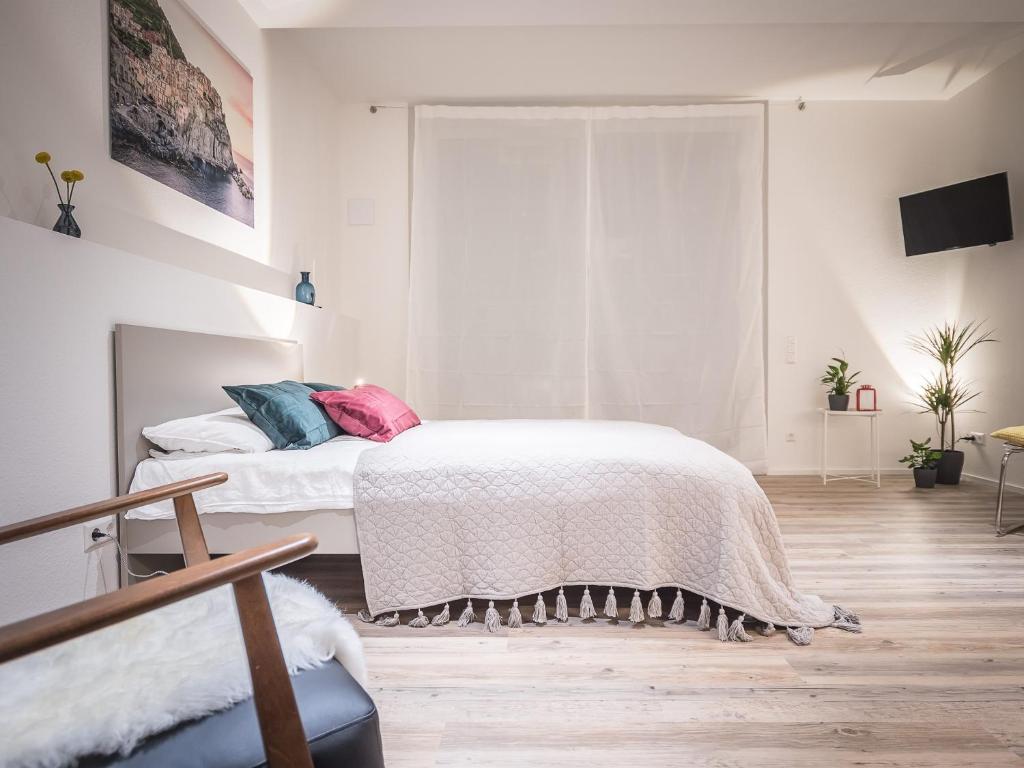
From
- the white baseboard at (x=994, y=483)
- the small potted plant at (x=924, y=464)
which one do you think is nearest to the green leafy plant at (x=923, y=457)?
the small potted plant at (x=924, y=464)

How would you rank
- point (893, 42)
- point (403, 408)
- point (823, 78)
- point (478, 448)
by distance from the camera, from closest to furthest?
point (478, 448) < point (403, 408) < point (893, 42) < point (823, 78)

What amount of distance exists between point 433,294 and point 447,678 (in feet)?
11.1

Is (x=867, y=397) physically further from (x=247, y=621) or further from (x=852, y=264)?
(x=247, y=621)

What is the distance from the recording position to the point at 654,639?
191 cm

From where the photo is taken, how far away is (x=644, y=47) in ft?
12.6

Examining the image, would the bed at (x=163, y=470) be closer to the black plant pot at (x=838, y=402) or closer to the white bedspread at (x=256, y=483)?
the white bedspread at (x=256, y=483)

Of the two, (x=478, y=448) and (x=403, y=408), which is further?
(x=403, y=408)

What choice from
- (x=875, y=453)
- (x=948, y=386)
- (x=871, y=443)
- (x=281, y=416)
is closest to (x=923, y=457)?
(x=875, y=453)

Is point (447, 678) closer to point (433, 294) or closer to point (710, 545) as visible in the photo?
point (710, 545)

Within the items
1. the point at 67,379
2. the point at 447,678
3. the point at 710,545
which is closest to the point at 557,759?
the point at 447,678

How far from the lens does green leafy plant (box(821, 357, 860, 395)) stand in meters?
4.49

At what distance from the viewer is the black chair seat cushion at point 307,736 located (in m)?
0.79

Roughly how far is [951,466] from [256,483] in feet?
15.5

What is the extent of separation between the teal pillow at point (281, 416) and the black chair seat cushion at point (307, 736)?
1.46 m
